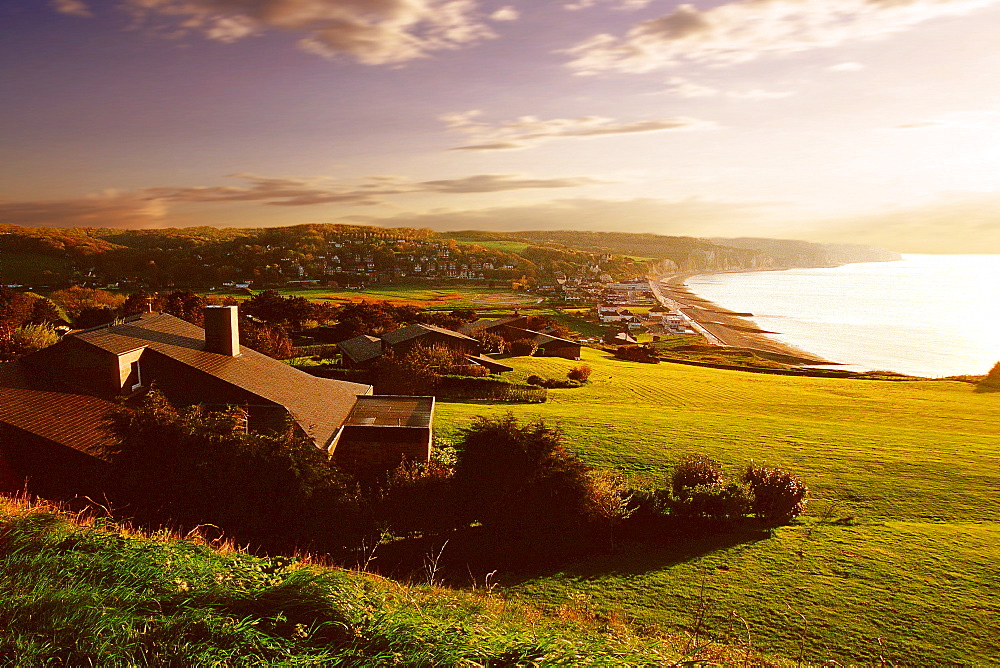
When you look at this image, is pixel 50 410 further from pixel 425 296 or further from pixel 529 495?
pixel 425 296

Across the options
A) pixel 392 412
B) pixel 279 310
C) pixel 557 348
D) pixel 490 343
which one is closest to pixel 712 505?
pixel 392 412

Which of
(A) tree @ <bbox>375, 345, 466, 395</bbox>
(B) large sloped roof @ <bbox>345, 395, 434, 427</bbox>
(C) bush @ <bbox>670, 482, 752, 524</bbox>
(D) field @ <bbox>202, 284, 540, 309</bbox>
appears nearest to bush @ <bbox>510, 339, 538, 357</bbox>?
(A) tree @ <bbox>375, 345, 466, 395</bbox>

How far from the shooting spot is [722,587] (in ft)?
45.3

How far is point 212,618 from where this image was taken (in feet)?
17.1

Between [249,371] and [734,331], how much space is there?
334 feet

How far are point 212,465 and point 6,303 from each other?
1899 inches

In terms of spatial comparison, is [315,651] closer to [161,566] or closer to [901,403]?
[161,566]

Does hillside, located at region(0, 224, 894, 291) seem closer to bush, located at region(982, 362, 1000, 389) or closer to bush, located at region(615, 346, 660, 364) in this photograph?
bush, located at region(615, 346, 660, 364)

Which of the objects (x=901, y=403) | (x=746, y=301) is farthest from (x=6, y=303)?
(x=746, y=301)

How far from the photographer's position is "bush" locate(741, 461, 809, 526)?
18.8m

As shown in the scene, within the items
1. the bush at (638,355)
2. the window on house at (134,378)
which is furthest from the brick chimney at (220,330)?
the bush at (638,355)

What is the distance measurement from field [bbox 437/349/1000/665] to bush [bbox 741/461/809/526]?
466 millimetres

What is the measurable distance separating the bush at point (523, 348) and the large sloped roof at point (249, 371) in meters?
40.6

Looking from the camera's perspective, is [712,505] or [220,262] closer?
[712,505]
